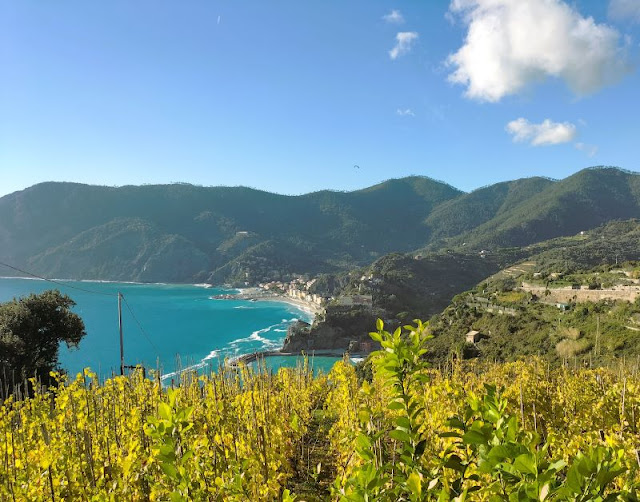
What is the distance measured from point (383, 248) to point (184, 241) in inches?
3547

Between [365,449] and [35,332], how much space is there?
83.9 feet

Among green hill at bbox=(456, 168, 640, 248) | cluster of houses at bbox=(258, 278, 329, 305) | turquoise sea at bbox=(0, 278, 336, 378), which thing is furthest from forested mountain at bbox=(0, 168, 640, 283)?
turquoise sea at bbox=(0, 278, 336, 378)

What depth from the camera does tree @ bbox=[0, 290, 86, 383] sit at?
19969mm

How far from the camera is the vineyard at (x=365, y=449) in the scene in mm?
1568

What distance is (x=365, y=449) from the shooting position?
204cm

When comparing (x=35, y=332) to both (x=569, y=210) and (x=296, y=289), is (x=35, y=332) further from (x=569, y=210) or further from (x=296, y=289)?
(x=569, y=210)

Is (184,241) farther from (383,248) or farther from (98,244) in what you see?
(383,248)

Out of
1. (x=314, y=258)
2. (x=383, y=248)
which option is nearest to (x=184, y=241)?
(x=314, y=258)

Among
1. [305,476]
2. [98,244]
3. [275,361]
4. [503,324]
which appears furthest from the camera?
[98,244]

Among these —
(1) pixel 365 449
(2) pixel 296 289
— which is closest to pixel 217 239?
(2) pixel 296 289

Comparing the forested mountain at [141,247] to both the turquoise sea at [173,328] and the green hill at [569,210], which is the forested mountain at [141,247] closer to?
the turquoise sea at [173,328]

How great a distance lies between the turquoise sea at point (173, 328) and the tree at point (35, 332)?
17.4 m

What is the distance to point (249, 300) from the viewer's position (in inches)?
4771

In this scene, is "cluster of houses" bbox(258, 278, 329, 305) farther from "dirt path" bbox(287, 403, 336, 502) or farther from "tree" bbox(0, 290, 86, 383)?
"dirt path" bbox(287, 403, 336, 502)
